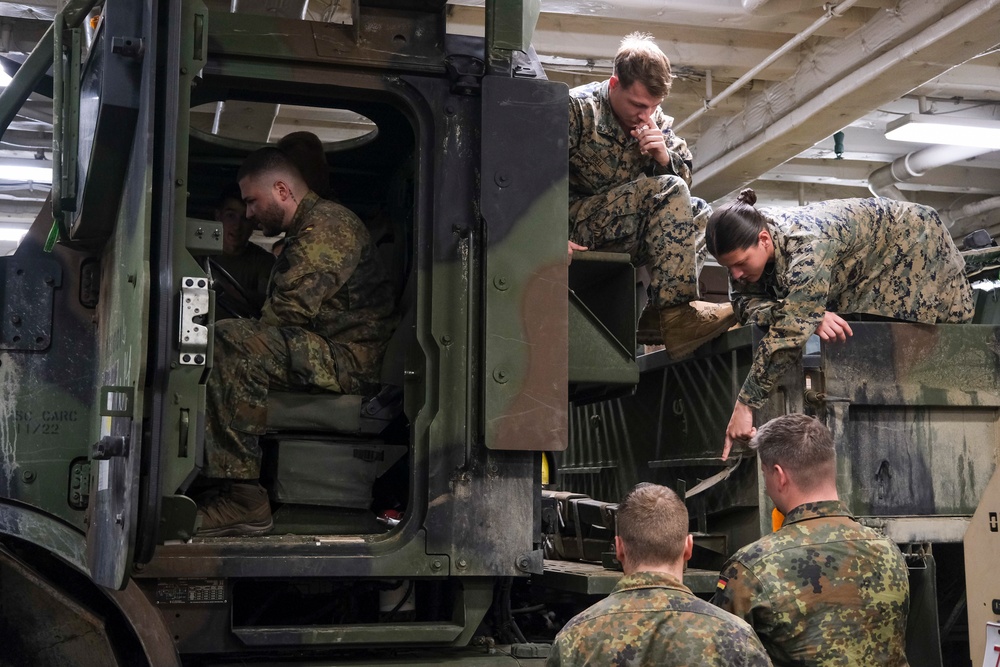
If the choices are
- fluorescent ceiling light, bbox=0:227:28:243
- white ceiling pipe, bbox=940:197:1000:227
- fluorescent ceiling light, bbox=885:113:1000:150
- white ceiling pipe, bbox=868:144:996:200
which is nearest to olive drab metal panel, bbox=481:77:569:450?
fluorescent ceiling light, bbox=885:113:1000:150

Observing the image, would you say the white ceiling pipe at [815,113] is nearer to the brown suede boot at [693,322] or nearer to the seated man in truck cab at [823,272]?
the seated man in truck cab at [823,272]

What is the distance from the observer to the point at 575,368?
380cm

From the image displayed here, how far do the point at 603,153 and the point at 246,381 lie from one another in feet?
5.67

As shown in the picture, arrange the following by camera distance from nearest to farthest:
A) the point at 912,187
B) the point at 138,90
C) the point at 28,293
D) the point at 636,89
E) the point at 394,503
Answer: the point at 138,90
the point at 28,293
the point at 394,503
the point at 636,89
the point at 912,187

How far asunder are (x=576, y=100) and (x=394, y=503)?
1.77 meters

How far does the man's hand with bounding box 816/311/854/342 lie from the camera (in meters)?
4.21

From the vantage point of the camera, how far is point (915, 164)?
402 inches

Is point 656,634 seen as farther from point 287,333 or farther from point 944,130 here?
point 944,130

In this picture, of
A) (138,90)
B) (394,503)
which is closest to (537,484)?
(394,503)

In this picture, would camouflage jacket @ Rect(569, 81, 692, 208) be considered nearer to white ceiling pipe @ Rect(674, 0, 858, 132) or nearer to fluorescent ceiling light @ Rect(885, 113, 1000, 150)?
white ceiling pipe @ Rect(674, 0, 858, 132)

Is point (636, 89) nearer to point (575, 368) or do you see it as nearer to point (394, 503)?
point (575, 368)

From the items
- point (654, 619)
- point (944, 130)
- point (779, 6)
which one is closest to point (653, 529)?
point (654, 619)

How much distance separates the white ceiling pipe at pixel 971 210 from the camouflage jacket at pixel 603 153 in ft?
26.4

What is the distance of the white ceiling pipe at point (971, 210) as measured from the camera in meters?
11.4
